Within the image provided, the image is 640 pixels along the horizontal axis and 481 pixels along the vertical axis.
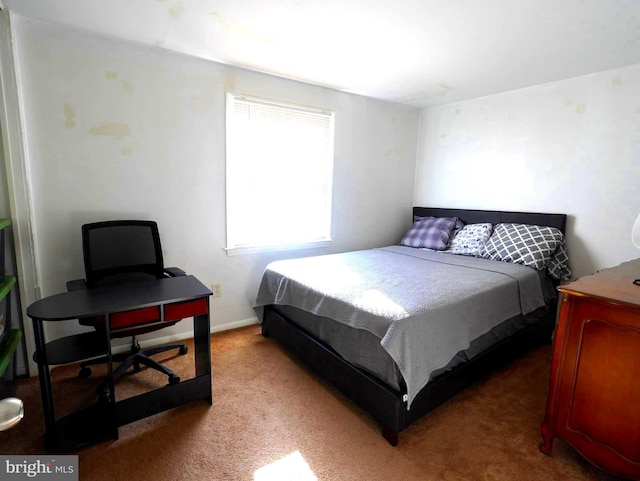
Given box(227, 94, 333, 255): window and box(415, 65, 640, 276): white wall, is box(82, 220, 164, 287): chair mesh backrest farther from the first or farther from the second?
box(415, 65, 640, 276): white wall

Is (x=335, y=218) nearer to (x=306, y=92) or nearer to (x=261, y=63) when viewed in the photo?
(x=306, y=92)

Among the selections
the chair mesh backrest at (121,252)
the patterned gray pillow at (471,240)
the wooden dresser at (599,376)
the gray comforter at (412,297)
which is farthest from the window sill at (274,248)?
the wooden dresser at (599,376)

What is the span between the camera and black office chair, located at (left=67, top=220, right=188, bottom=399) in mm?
2105

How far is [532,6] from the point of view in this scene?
1743mm

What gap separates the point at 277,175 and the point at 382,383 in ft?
6.72

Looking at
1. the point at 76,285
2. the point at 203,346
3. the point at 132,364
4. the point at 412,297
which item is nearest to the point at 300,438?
the point at 203,346

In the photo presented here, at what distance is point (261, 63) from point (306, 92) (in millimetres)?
581

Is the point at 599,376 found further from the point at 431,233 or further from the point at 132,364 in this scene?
the point at 132,364

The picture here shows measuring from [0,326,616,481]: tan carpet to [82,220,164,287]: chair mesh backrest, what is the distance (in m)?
0.69

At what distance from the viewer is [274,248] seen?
3.18m

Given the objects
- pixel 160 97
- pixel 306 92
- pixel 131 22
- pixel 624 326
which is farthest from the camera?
pixel 306 92


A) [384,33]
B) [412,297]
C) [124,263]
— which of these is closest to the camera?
[412,297]

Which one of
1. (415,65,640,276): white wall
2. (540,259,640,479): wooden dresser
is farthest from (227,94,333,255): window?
(540,259,640,479): wooden dresser

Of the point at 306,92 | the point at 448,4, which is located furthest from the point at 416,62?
the point at 306,92
